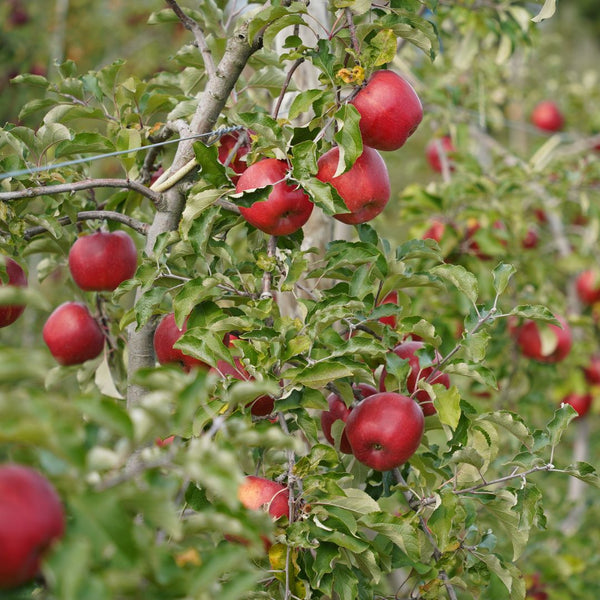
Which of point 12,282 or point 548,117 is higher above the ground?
point 12,282

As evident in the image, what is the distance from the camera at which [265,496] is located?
88 cm

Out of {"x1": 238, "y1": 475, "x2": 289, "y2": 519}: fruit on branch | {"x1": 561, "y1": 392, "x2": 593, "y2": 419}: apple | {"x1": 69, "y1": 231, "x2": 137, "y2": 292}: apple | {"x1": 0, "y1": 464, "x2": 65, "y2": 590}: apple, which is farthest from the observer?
{"x1": 561, "y1": 392, "x2": 593, "y2": 419}: apple

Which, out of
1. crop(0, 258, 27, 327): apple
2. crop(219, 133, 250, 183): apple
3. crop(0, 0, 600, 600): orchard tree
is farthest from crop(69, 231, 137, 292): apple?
crop(219, 133, 250, 183): apple

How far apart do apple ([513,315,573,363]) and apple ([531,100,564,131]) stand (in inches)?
60.5

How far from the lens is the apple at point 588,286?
93.3 inches

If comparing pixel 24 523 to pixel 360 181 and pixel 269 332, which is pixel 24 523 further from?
pixel 360 181

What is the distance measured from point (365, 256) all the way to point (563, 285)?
5.78 ft

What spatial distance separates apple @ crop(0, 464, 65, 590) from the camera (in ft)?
1.53

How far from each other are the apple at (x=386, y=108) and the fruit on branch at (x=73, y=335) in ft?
1.92

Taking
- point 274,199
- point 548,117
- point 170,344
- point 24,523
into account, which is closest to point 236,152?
point 274,199

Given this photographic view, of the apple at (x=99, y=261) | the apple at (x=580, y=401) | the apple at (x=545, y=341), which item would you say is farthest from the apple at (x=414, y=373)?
the apple at (x=580, y=401)

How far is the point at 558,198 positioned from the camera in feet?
7.55

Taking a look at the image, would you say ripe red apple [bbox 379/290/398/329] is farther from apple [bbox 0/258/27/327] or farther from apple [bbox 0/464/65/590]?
apple [bbox 0/464/65/590]

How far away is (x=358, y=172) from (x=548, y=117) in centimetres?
267
